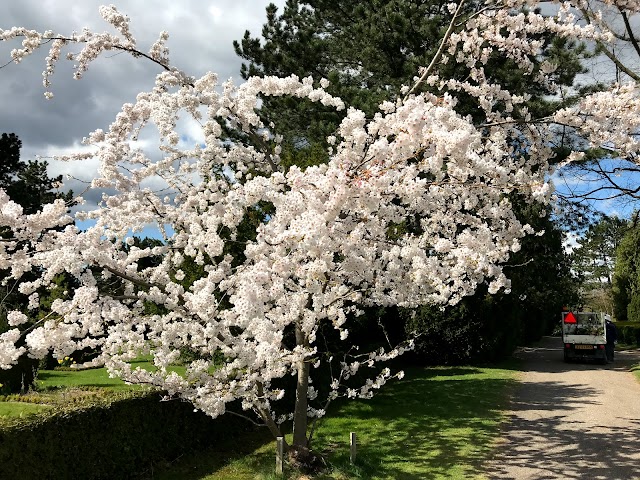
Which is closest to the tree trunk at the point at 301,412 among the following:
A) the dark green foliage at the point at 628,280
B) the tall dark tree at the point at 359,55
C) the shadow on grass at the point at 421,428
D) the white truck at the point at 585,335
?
the shadow on grass at the point at 421,428

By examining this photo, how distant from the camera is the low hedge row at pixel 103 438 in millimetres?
6555

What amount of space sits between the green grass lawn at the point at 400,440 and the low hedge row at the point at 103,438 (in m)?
0.39

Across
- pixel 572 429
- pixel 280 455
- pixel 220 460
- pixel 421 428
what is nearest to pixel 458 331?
pixel 572 429

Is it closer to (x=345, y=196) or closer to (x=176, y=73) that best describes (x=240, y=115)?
(x=176, y=73)

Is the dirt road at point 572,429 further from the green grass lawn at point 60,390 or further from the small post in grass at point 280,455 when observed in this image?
the green grass lawn at point 60,390

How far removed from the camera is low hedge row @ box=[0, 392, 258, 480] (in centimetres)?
655

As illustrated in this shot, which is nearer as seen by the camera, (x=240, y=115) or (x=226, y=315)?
(x=226, y=315)

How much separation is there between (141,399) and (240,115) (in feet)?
14.9

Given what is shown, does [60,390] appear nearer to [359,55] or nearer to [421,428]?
[421,428]

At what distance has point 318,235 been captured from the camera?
5059 mm

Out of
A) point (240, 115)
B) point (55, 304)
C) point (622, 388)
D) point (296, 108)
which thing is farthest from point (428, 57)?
point (55, 304)

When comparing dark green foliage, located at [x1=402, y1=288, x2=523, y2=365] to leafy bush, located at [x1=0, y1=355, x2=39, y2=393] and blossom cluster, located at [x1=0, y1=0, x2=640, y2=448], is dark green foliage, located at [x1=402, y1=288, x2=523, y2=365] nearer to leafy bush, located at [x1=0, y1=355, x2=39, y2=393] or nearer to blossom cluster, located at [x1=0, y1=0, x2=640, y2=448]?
blossom cluster, located at [x1=0, y1=0, x2=640, y2=448]

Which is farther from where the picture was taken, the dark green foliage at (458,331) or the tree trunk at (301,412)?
the dark green foliage at (458,331)

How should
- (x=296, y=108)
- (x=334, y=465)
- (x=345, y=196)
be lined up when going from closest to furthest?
(x=345, y=196) → (x=334, y=465) → (x=296, y=108)
